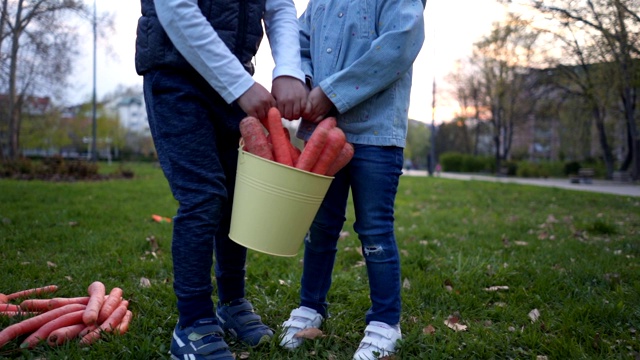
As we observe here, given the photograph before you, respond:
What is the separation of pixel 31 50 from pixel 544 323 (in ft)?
59.5

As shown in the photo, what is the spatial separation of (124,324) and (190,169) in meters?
0.88

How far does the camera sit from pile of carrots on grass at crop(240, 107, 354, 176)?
1.75 meters

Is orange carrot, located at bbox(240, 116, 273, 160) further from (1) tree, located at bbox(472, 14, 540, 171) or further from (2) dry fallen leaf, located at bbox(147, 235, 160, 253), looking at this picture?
(1) tree, located at bbox(472, 14, 540, 171)

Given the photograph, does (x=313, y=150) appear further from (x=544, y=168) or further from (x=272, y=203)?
(x=544, y=168)

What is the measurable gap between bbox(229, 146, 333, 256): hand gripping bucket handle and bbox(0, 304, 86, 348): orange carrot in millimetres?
978

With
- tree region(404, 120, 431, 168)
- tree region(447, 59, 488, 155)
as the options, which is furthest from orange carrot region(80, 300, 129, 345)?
tree region(404, 120, 431, 168)

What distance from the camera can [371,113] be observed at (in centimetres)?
203

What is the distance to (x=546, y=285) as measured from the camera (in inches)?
119

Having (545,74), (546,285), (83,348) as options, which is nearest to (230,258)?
(83,348)

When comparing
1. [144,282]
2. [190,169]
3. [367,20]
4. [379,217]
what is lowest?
[144,282]

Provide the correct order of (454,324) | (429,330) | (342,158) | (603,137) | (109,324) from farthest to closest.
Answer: (603,137), (454,324), (429,330), (109,324), (342,158)

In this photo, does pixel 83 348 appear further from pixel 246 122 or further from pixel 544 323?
pixel 544 323

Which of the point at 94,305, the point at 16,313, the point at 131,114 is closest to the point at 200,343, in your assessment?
the point at 94,305

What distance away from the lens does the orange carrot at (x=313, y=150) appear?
175 cm
